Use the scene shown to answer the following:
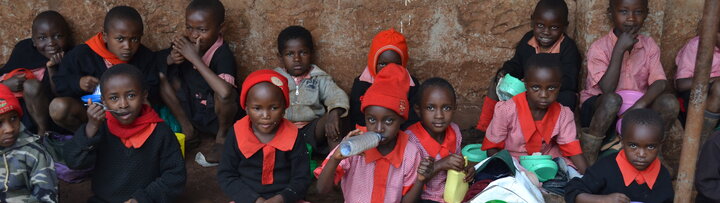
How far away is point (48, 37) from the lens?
4.81m

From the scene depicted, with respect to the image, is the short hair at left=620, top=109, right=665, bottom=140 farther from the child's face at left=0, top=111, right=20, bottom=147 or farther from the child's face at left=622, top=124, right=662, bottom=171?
the child's face at left=0, top=111, right=20, bottom=147

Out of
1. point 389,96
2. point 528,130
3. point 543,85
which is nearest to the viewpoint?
point 389,96

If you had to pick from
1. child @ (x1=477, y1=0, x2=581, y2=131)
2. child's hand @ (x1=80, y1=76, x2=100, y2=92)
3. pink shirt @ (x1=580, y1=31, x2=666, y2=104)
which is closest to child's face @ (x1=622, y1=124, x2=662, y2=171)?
child @ (x1=477, y1=0, x2=581, y2=131)

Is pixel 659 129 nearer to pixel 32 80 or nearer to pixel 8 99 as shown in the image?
pixel 8 99

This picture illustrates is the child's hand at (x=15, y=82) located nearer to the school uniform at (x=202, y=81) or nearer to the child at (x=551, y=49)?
the school uniform at (x=202, y=81)

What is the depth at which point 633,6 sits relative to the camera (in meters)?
4.42

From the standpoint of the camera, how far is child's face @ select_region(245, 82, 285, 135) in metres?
3.49

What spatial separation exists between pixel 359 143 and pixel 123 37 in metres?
2.00

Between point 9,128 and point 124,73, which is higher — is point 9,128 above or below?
below

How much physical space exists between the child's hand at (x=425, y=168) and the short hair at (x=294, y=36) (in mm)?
1535

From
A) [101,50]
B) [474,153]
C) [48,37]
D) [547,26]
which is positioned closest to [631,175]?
[474,153]

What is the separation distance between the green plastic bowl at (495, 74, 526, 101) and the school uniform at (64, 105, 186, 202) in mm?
1920

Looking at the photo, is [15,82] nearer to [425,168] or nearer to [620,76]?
[425,168]

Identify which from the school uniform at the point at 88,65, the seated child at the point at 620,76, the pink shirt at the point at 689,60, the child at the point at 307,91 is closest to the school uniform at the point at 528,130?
the seated child at the point at 620,76
